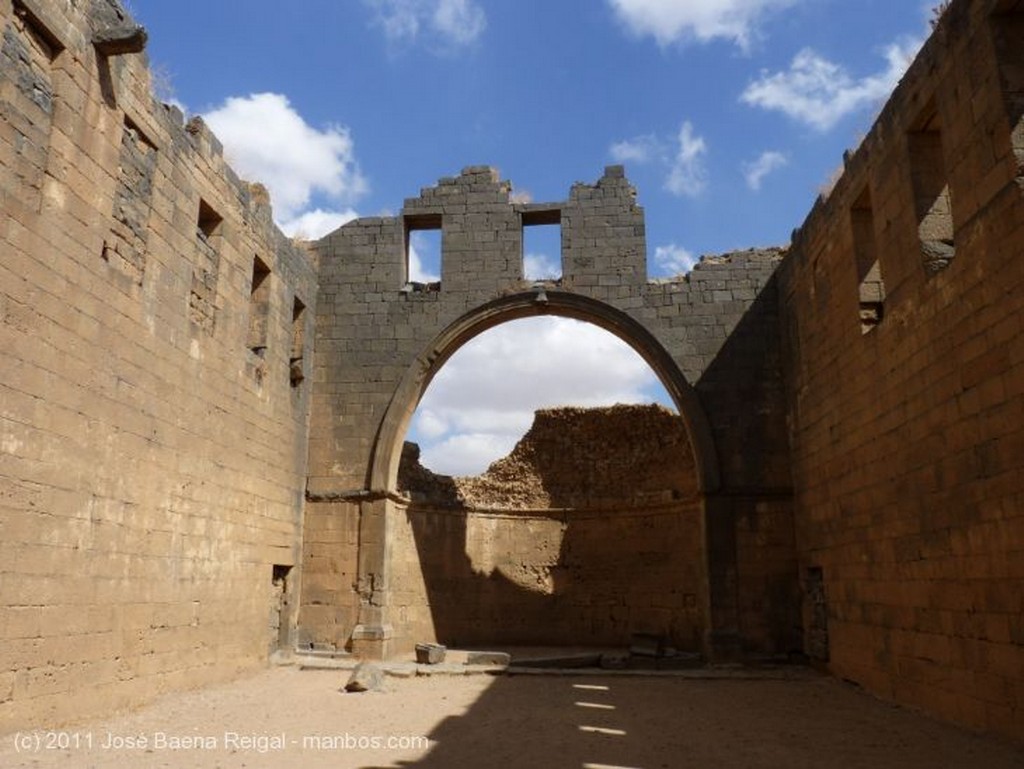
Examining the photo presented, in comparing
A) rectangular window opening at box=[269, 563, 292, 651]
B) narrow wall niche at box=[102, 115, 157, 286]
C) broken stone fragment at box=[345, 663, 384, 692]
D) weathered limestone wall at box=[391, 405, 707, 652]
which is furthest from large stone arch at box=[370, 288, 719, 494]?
narrow wall niche at box=[102, 115, 157, 286]

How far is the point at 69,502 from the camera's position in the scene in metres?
6.13

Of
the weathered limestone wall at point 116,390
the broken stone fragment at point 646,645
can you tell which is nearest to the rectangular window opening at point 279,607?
the weathered limestone wall at point 116,390

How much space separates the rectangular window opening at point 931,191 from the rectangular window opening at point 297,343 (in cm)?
817

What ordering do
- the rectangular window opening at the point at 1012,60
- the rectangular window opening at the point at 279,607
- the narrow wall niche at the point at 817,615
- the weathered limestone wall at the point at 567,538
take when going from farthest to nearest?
the weathered limestone wall at the point at 567,538 < the rectangular window opening at the point at 279,607 < the narrow wall niche at the point at 817,615 < the rectangular window opening at the point at 1012,60

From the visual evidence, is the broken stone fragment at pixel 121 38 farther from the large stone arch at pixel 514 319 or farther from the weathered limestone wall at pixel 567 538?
the weathered limestone wall at pixel 567 538

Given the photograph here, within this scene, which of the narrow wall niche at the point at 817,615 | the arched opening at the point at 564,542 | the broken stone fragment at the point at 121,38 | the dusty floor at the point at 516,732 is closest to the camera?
the dusty floor at the point at 516,732

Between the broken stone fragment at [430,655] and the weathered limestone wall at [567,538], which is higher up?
the weathered limestone wall at [567,538]

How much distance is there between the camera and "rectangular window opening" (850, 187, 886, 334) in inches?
335

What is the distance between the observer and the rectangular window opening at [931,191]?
6.97m

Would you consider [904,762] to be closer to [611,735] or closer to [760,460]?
[611,735]

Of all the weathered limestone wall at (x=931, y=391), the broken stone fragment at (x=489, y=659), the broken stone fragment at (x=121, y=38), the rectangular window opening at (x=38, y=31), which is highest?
the broken stone fragment at (x=121, y=38)

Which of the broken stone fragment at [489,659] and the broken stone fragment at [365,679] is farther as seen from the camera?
the broken stone fragment at [489,659]

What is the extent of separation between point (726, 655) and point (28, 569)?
8317mm

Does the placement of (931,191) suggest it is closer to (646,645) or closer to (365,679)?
(365,679)
